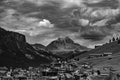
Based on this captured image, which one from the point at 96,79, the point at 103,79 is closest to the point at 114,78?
the point at 103,79

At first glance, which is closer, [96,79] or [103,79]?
[103,79]

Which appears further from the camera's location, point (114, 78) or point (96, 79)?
point (96, 79)

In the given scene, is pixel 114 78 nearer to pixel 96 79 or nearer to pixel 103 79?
pixel 103 79
